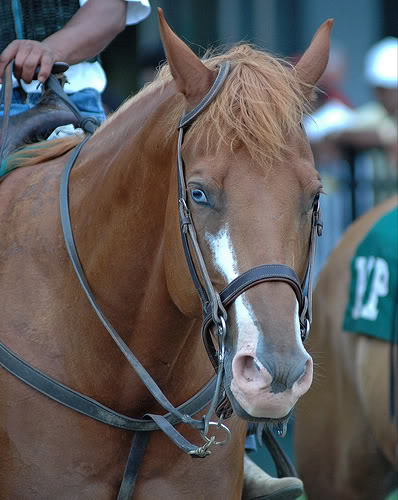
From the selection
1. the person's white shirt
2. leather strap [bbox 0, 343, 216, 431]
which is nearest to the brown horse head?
leather strap [bbox 0, 343, 216, 431]

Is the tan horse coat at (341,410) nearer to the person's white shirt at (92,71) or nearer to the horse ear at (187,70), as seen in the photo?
the person's white shirt at (92,71)

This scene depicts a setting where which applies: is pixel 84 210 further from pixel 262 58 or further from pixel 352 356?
pixel 352 356

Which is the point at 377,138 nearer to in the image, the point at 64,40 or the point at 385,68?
the point at 385,68

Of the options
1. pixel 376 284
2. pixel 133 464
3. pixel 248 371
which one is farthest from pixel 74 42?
pixel 376 284

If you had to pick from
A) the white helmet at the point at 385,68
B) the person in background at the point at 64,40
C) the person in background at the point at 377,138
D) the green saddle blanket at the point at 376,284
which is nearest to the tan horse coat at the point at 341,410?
the green saddle blanket at the point at 376,284

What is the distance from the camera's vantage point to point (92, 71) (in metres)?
3.96

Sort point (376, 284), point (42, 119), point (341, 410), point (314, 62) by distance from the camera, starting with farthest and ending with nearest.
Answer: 1. point (341, 410)
2. point (376, 284)
3. point (42, 119)
4. point (314, 62)

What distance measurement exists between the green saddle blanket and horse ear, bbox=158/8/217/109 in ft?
9.02

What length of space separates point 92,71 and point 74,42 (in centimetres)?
38

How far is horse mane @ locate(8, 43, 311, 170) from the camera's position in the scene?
262 centimetres

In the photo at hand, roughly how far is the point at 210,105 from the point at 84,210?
597 millimetres

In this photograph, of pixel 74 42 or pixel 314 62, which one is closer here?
pixel 314 62

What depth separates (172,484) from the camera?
3.03m

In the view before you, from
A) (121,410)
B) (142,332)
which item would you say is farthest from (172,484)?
(142,332)
